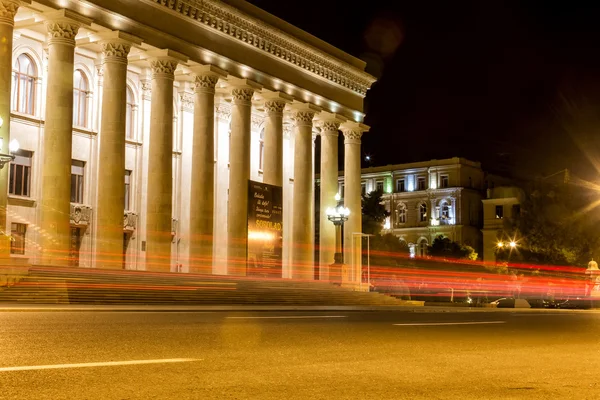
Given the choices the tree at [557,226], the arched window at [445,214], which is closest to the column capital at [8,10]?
the tree at [557,226]

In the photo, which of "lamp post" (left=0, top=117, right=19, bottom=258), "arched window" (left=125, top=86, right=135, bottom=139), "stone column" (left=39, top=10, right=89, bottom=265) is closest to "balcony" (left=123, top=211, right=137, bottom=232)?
"arched window" (left=125, top=86, right=135, bottom=139)

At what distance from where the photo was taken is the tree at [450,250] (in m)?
82.1

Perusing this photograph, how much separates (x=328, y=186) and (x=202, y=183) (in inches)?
487

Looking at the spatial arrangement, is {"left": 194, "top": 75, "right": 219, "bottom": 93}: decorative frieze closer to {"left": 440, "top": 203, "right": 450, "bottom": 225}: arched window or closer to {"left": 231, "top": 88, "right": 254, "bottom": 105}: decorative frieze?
{"left": 231, "top": 88, "right": 254, "bottom": 105}: decorative frieze

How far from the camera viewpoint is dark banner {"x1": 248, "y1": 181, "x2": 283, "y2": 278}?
38531 mm

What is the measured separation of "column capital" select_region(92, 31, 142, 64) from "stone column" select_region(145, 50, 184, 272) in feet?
7.32

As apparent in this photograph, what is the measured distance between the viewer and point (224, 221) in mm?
46250

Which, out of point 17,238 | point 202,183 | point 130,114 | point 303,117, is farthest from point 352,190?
point 17,238

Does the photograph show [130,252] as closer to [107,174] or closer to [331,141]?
[107,174]

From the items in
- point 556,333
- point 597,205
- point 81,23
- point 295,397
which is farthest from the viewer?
point 597,205

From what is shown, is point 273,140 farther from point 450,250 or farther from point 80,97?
point 450,250

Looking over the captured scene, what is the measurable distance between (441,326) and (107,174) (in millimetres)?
21444

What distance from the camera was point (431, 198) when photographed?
94.3 meters

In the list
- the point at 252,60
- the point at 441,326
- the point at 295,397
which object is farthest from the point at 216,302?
the point at 295,397
